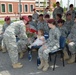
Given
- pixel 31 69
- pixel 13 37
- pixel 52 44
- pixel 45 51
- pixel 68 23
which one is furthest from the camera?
pixel 68 23

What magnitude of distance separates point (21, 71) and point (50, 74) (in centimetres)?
83

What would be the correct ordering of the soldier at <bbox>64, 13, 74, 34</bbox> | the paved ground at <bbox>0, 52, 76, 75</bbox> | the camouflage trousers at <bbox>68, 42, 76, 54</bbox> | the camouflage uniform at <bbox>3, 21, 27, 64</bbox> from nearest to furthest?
the paved ground at <bbox>0, 52, 76, 75</bbox>
the camouflage uniform at <bbox>3, 21, 27, 64</bbox>
the camouflage trousers at <bbox>68, 42, 76, 54</bbox>
the soldier at <bbox>64, 13, 74, 34</bbox>

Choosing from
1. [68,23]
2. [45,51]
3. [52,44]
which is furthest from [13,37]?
[68,23]

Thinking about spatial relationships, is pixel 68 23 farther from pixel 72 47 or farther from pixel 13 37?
pixel 13 37

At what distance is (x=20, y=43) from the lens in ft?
23.6

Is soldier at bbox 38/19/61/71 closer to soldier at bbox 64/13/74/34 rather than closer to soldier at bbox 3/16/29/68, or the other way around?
soldier at bbox 3/16/29/68

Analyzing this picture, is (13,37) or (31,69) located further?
(31,69)

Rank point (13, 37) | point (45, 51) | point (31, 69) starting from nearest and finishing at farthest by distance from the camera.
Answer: point (45, 51) < point (13, 37) < point (31, 69)

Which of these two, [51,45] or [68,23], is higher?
[68,23]

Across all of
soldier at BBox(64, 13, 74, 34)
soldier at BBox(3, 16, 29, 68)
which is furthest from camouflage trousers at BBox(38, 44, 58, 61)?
soldier at BBox(64, 13, 74, 34)

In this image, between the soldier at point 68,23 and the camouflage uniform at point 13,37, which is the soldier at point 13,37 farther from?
the soldier at point 68,23

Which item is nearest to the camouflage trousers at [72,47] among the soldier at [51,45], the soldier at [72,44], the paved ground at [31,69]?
the soldier at [72,44]

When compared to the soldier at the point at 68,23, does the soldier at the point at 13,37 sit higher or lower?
lower

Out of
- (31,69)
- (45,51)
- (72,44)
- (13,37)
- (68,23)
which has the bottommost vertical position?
(31,69)
